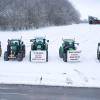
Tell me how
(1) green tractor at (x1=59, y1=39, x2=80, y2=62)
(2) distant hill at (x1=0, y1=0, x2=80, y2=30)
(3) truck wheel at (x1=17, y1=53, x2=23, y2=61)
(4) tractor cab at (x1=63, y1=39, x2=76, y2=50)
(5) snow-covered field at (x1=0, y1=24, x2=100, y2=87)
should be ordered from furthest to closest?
(2) distant hill at (x1=0, y1=0, x2=80, y2=30) < (4) tractor cab at (x1=63, y1=39, x2=76, y2=50) < (3) truck wheel at (x1=17, y1=53, x2=23, y2=61) < (1) green tractor at (x1=59, y1=39, x2=80, y2=62) < (5) snow-covered field at (x1=0, y1=24, x2=100, y2=87)

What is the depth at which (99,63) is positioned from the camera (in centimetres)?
2825

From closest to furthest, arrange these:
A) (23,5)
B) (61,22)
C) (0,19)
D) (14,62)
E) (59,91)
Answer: (59,91), (14,62), (0,19), (23,5), (61,22)

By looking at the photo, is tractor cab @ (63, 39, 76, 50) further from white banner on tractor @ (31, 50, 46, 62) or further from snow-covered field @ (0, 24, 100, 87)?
white banner on tractor @ (31, 50, 46, 62)

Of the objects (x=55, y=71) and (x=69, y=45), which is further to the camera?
(x=69, y=45)

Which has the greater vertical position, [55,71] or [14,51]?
[14,51]

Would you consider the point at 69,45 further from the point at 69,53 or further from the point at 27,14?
the point at 27,14

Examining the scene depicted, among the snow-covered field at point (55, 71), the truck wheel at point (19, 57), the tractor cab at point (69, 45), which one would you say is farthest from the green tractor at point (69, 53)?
the truck wheel at point (19, 57)

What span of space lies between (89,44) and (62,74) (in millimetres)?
14945

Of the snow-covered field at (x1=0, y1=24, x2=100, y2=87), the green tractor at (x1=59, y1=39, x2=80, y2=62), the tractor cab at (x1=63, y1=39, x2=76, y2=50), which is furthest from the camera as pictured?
the tractor cab at (x1=63, y1=39, x2=76, y2=50)

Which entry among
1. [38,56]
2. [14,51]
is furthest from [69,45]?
[14,51]

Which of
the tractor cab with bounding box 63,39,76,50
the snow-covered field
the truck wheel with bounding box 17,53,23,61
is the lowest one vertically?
the snow-covered field

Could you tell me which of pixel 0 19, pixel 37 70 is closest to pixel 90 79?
pixel 37 70

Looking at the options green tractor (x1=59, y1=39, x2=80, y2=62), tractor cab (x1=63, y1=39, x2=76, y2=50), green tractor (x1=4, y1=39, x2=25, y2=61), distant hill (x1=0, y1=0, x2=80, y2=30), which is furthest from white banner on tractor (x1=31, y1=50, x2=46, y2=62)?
distant hill (x1=0, y1=0, x2=80, y2=30)

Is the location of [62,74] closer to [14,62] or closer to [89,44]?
[14,62]
